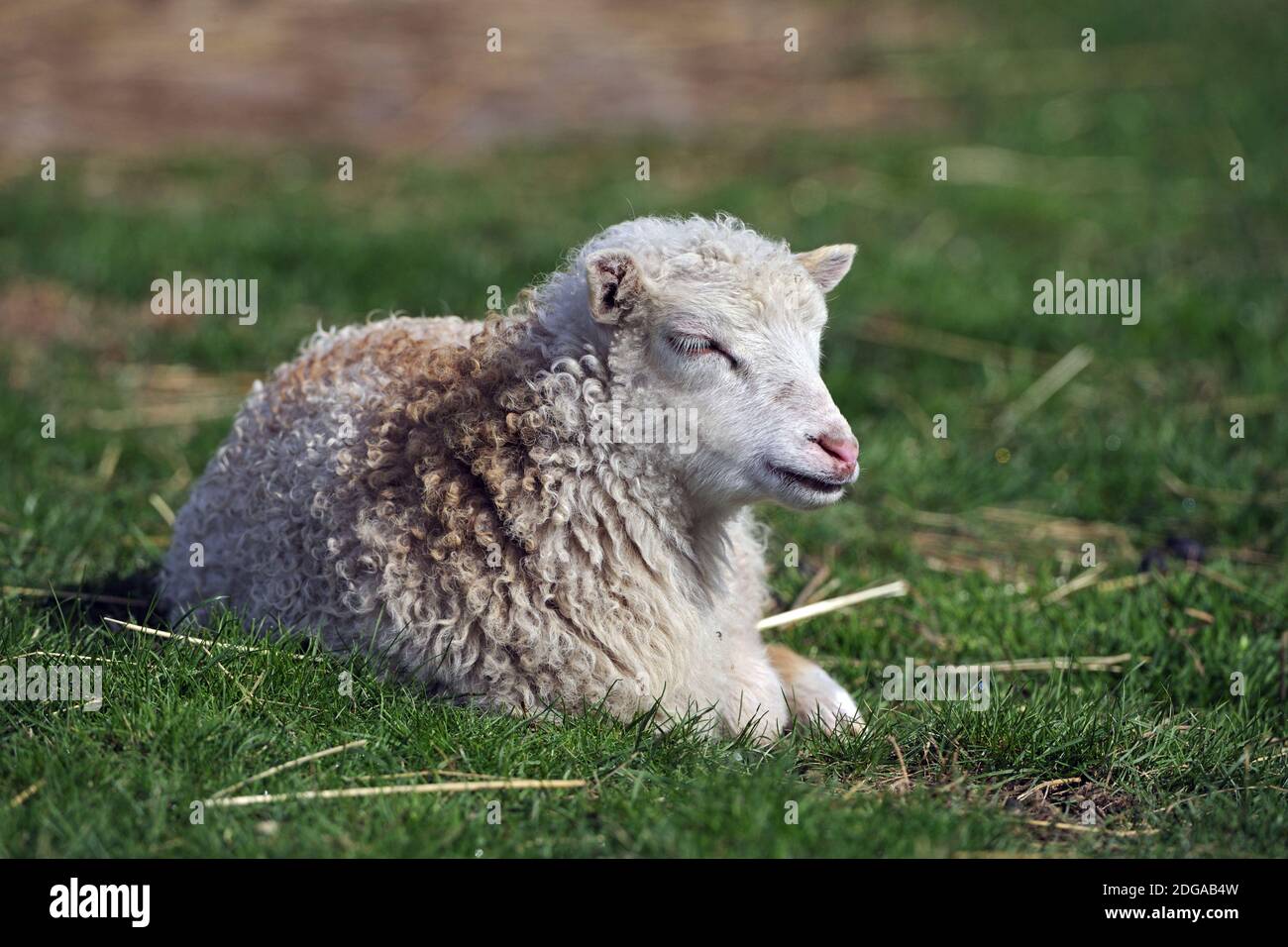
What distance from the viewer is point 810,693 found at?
5.26 metres

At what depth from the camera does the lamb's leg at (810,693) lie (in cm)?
518

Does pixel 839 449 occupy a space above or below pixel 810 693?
above

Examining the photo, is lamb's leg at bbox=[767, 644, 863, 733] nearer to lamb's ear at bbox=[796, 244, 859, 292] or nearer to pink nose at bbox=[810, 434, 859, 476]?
pink nose at bbox=[810, 434, 859, 476]

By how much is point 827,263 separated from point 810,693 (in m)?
1.50

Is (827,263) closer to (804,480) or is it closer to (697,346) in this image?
(697,346)

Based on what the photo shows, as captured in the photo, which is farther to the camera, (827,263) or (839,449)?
(827,263)

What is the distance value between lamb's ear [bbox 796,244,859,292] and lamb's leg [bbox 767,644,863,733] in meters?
1.37

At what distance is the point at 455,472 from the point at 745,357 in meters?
1.01

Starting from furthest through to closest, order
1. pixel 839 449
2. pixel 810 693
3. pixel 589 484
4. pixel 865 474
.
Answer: pixel 865 474
pixel 810 693
pixel 589 484
pixel 839 449

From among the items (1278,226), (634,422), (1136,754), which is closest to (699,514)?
(634,422)

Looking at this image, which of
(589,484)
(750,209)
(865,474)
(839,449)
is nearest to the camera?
(839,449)

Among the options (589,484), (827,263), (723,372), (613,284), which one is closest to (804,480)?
(723,372)

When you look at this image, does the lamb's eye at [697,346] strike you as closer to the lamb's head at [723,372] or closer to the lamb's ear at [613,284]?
the lamb's head at [723,372]

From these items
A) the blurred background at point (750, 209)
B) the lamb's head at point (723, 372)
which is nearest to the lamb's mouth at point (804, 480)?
the lamb's head at point (723, 372)
